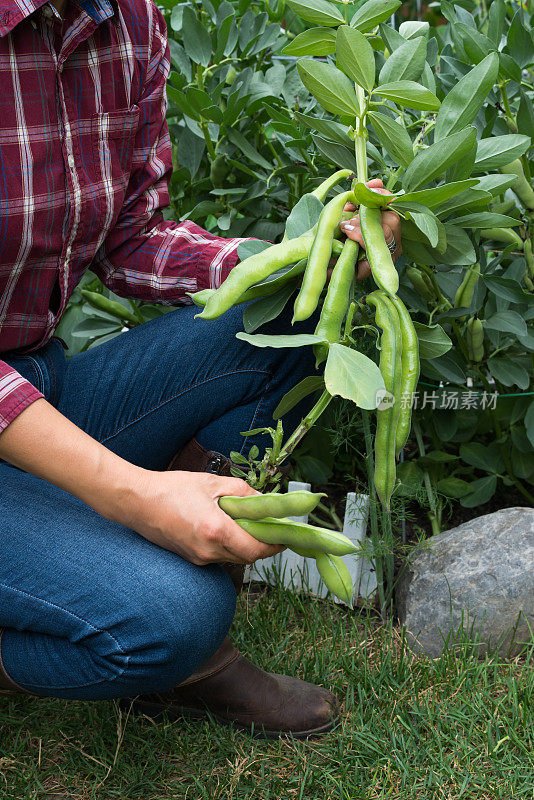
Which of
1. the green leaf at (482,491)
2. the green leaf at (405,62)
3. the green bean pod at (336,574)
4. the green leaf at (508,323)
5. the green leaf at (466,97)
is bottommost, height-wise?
the green leaf at (482,491)

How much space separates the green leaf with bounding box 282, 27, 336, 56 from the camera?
4.50ft

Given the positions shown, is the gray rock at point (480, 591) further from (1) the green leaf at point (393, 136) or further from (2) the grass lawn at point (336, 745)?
(1) the green leaf at point (393, 136)

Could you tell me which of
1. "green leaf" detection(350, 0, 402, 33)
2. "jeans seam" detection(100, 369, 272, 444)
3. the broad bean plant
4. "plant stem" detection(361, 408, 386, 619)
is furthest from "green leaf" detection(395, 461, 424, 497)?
"green leaf" detection(350, 0, 402, 33)

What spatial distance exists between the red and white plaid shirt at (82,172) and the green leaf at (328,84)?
0.34 m

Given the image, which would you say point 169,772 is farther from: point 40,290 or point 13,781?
point 40,290

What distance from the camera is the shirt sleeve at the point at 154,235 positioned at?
5.11 ft

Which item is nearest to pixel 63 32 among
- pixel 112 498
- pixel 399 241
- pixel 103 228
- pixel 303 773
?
pixel 103 228

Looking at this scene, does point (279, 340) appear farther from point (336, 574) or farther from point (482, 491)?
point (482, 491)

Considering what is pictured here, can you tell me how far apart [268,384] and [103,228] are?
16.7 inches

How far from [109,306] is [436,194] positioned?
0.94 meters

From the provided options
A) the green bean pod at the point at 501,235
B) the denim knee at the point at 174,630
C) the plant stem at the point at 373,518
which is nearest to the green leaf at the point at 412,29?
the green bean pod at the point at 501,235

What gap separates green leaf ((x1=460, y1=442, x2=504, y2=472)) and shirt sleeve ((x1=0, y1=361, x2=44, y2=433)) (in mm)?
1108

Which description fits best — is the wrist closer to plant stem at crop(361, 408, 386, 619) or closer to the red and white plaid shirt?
the red and white plaid shirt

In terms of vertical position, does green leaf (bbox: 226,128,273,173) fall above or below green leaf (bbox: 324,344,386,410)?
above
